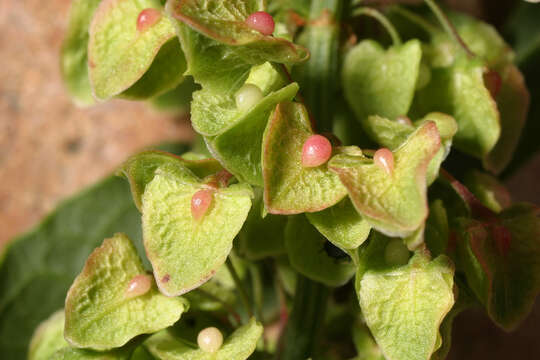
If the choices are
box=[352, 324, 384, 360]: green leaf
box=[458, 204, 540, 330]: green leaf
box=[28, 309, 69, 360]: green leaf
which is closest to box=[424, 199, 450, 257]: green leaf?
box=[458, 204, 540, 330]: green leaf

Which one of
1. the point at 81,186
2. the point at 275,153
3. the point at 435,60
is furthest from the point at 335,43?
the point at 81,186

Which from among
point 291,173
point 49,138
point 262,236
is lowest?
point 49,138

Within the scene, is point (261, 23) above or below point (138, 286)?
above

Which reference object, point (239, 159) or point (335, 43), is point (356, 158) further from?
point (335, 43)

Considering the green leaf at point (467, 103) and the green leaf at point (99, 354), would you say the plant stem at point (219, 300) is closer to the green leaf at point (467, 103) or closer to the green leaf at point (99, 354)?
the green leaf at point (99, 354)

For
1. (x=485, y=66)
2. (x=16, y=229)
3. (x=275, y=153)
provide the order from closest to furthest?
1. (x=275, y=153)
2. (x=485, y=66)
3. (x=16, y=229)

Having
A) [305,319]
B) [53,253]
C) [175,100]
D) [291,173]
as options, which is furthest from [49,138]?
[291,173]

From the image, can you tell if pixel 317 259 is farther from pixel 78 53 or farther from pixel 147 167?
pixel 78 53
